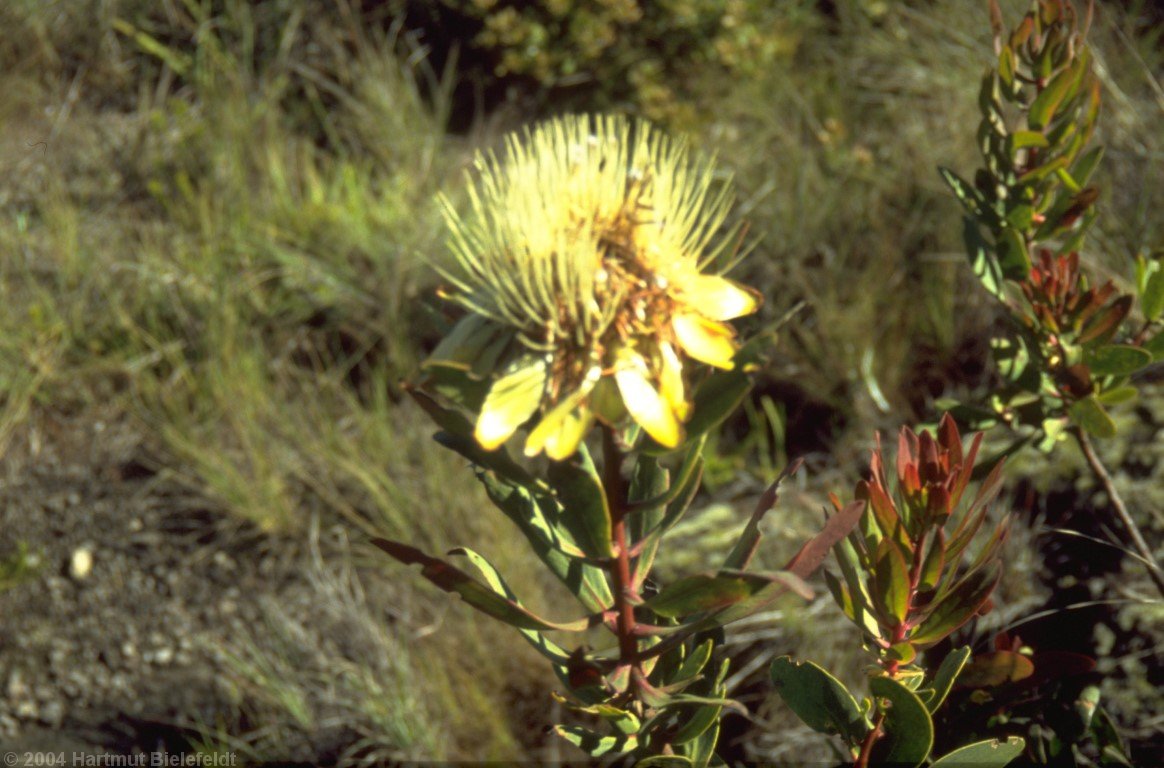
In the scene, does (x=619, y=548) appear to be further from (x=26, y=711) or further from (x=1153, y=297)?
(x=26, y=711)

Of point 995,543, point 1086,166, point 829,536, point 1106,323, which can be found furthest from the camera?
point 1086,166

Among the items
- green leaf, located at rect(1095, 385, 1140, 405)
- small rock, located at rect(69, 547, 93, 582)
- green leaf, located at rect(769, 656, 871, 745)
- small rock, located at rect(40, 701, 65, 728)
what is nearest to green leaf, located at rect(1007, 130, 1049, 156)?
green leaf, located at rect(1095, 385, 1140, 405)

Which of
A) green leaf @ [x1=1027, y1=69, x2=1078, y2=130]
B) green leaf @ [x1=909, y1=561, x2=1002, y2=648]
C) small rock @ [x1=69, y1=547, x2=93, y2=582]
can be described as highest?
green leaf @ [x1=1027, y1=69, x2=1078, y2=130]

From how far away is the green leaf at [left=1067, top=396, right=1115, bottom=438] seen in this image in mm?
1552

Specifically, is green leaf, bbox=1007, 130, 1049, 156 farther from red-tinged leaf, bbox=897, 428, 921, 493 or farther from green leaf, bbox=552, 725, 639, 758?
green leaf, bbox=552, 725, 639, 758

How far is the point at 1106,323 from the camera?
5.07 feet

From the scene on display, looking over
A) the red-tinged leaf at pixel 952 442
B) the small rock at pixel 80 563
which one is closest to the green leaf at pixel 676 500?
the red-tinged leaf at pixel 952 442

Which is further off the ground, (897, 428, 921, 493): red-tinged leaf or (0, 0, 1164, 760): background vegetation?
(897, 428, 921, 493): red-tinged leaf

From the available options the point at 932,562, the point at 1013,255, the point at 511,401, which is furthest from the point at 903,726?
the point at 1013,255

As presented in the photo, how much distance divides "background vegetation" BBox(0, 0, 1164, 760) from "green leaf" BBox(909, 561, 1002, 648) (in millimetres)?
971

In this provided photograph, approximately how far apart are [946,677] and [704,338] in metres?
0.45

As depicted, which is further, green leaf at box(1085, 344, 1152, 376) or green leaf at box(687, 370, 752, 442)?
green leaf at box(1085, 344, 1152, 376)

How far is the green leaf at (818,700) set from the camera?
127 centimetres

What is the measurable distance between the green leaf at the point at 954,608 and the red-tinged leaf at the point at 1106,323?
0.51 m
